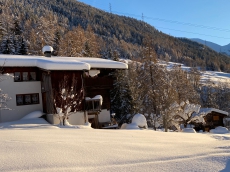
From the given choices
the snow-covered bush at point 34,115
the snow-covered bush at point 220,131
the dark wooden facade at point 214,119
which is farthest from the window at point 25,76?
the dark wooden facade at point 214,119

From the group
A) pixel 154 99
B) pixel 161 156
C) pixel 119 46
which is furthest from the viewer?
pixel 119 46

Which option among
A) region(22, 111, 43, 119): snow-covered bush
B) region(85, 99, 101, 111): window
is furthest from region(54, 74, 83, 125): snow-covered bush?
region(22, 111, 43, 119): snow-covered bush

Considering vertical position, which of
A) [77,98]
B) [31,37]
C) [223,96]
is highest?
[31,37]

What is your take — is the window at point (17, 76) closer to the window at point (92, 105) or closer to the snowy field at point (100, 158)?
the window at point (92, 105)

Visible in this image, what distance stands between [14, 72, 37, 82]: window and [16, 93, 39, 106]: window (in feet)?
4.22

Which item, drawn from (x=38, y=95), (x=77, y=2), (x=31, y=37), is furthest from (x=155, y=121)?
(x=77, y=2)

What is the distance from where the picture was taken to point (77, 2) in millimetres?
143875

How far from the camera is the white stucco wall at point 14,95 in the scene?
18539mm

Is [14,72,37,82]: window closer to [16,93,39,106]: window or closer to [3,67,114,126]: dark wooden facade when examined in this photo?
[3,67,114,126]: dark wooden facade

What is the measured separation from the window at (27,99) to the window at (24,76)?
4.22 feet

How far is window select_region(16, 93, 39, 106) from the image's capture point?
19344 mm

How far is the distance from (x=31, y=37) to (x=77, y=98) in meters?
27.1

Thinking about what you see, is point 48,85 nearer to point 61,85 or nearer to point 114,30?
point 61,85

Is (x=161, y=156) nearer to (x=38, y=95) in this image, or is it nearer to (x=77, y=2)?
(x=38, y=95)
